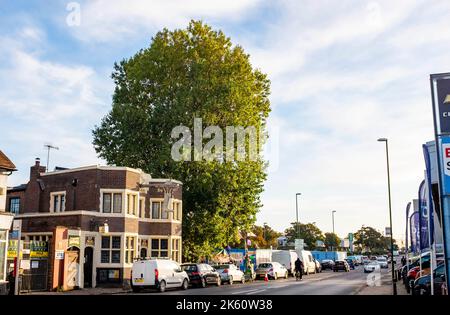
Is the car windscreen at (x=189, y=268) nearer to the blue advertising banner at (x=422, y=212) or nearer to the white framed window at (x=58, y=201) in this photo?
the white framed window at (x=58, y=201)

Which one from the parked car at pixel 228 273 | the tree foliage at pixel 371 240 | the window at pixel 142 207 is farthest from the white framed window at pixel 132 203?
the tree foliage at pixel 371 240

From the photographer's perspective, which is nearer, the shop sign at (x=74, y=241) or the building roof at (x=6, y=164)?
the building roof at (x=6, y=164)

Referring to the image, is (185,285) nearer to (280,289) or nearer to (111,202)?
(280,289)

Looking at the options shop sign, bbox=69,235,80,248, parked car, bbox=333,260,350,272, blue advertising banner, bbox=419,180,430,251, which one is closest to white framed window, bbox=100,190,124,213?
shop sign, bbox=69,235,80,248

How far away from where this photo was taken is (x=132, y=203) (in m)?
38.3

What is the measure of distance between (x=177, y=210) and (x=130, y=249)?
6579 mm

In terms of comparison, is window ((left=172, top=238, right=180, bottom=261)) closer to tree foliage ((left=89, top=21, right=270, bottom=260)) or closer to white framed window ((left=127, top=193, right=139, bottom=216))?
tree foliage ((left=89, top=21, right=270, bottom=260))

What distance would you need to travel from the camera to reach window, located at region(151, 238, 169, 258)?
136 ft

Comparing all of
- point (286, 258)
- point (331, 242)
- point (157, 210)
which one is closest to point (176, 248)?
point (157, 210)

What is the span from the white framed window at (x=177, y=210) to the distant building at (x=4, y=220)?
54.0 ft

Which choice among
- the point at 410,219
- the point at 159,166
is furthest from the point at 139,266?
the point at 410,219

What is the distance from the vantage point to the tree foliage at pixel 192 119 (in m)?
44.6
